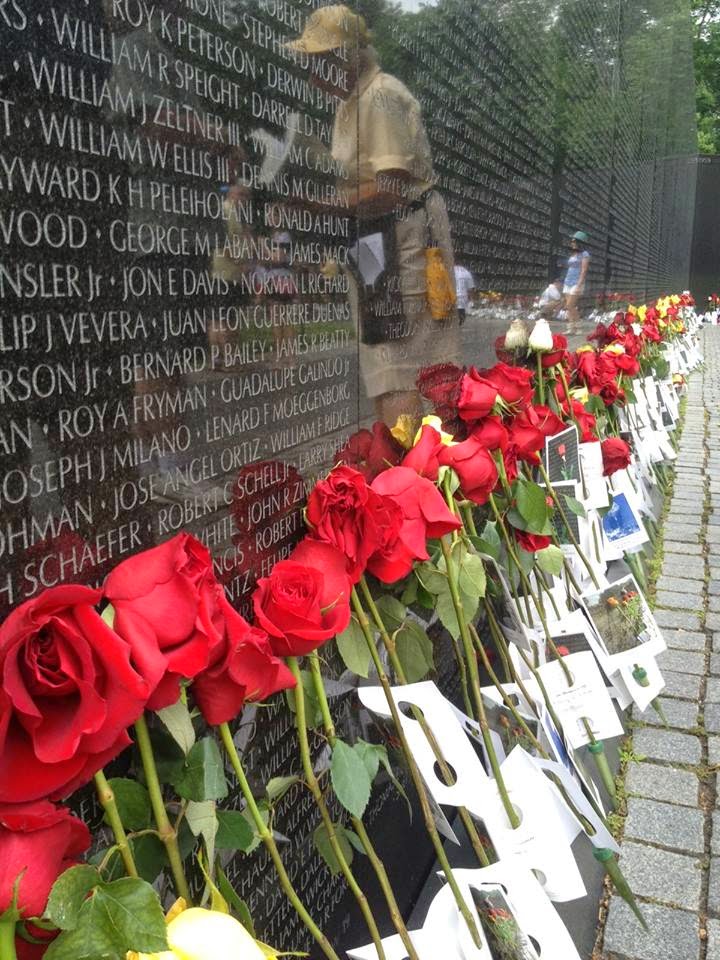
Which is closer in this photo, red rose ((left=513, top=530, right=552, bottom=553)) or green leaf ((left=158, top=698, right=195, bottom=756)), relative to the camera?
green leaf ((left=158, top=698, right=195, bottom=756))

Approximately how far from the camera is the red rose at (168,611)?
38.6 inches

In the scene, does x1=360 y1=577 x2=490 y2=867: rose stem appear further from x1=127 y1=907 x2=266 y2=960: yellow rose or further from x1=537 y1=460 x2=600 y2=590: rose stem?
x1=537 y1=460 x2=600 y2=590: rose stem

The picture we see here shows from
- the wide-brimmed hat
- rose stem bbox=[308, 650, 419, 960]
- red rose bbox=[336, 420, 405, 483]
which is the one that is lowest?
rose stem bbox=[308, 650, 419, 960]

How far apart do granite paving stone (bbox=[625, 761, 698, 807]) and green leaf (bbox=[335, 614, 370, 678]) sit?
69.4 inches

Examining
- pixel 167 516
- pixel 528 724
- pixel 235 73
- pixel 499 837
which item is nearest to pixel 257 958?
pixel 167 516

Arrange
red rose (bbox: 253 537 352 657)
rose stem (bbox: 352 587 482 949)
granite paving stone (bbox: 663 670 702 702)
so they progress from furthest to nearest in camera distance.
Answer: granite paving stone (bbox: 663 670 702 702), rose stem (bbox: 352 587 482 949), red rose (bbox: 253 537 352 657)

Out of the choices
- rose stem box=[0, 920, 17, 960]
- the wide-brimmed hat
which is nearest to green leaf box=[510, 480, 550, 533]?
the wide-brimmed hat

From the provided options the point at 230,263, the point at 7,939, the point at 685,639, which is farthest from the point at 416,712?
the point at 685,639

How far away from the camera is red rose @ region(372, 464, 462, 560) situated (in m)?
1.64

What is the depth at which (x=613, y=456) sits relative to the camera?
337 centimetres

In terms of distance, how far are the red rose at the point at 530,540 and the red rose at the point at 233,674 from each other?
136 cm

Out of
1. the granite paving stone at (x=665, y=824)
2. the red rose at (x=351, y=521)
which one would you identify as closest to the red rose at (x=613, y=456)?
the granite paving stone at (x=665, y=824)

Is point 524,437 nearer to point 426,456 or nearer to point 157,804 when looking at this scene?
point 426,456

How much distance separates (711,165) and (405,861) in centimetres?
3232
